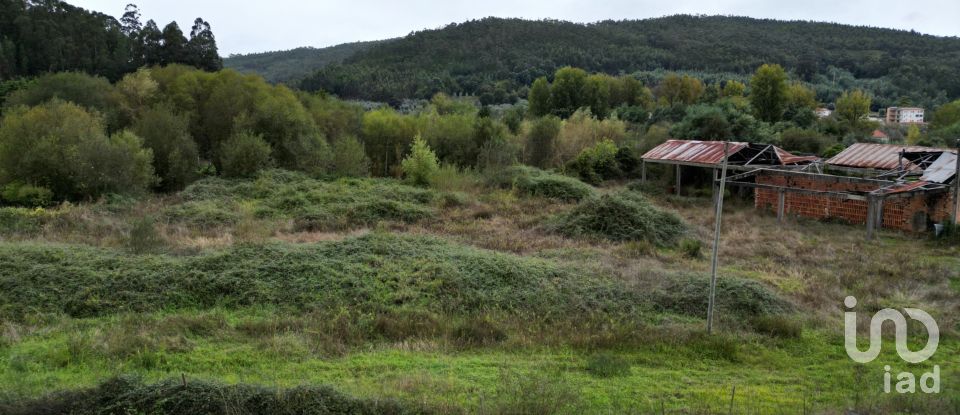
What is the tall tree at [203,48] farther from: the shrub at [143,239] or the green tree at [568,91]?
the shrub at [143,239]

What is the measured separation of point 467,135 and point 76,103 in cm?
1690

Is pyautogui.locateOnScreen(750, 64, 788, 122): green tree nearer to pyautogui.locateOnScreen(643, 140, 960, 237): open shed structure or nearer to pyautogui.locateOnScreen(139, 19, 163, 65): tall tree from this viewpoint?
pyautogui.locateOnScreen(643, 140, 960, 237): open shed structure

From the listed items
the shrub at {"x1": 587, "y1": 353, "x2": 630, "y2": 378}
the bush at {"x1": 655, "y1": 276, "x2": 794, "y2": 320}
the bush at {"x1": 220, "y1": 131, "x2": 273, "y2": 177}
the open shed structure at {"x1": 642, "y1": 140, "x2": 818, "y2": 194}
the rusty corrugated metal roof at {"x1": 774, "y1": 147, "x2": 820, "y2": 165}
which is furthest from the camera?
the bush at {"x1": 220, "y1": 131, "x2": 273, "y2": 177}

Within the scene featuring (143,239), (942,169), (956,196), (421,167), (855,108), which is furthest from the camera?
(855,108)

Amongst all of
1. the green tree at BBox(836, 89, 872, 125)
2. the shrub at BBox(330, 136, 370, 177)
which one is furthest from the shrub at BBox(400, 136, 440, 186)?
the green tree at BBox(836, 89, 872, 125)

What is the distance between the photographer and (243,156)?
25.4m

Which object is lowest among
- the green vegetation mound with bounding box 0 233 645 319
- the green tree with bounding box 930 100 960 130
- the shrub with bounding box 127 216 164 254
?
the green vegetation mound with bounding box 0 233 645 319

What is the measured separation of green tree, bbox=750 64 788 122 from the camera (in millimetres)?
43219

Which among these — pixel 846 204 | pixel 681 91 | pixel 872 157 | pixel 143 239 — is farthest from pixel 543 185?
pixel 681 91

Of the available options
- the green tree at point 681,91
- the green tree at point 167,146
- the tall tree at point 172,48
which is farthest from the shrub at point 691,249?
the green tree at point 681,91

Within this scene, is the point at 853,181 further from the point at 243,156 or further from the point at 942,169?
the point at 243,156

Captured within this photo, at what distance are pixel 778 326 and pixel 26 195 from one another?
21.6 m

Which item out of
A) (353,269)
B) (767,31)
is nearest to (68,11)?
(353,269)

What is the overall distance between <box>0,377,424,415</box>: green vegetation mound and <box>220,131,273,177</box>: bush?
20.1 meters
